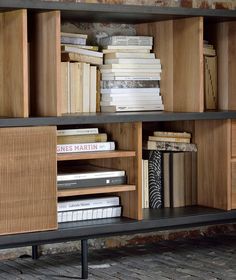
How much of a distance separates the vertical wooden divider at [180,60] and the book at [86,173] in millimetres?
485

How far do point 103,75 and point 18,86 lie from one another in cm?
59

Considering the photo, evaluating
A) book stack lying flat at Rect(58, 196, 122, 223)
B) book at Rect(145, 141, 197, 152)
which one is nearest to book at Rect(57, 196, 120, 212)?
book stack lying flat at Rect(58, 196, 122, 223)

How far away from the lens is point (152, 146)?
3.50m

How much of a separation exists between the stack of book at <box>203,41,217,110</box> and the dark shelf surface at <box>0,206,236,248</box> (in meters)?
0.54

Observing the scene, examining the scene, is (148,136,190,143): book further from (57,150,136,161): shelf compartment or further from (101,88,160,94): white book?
(57,150,136,161): shelf compartment

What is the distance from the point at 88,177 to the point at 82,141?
17 centimetres

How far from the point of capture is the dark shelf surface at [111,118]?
9.41 ft

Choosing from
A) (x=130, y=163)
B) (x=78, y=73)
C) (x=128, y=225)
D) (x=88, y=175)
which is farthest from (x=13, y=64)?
(x=128, y=225)

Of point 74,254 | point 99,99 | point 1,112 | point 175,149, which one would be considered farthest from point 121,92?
point 74,254

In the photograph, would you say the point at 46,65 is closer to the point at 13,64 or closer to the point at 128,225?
the point at 13,64

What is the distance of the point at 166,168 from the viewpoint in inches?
137

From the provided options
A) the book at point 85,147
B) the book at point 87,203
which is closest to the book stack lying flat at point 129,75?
the book at point 85,147

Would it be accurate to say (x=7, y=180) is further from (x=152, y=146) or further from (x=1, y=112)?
(x=152, y=146)

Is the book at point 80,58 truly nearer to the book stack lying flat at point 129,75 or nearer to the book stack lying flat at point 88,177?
the book stack lying flat at point 129,75
